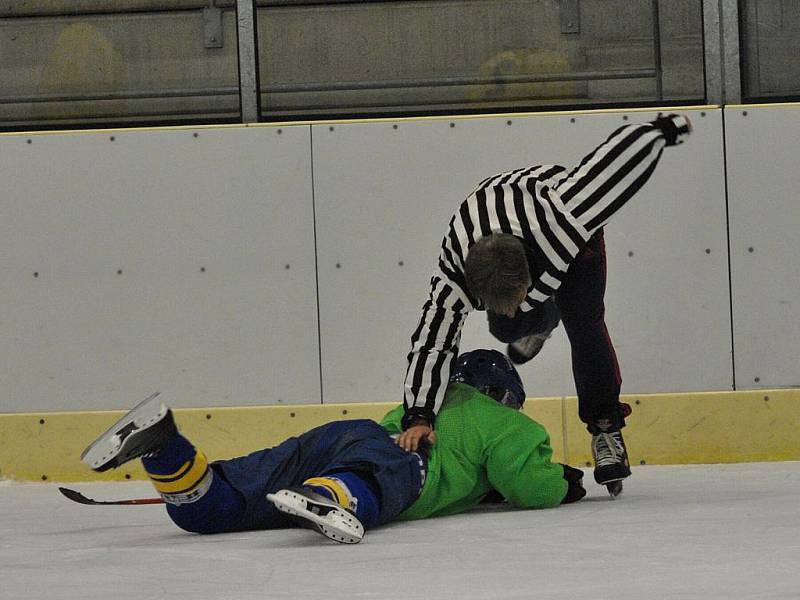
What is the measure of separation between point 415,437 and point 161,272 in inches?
58.1

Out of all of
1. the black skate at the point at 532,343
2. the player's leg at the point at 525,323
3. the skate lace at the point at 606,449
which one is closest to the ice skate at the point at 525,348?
the black skate at the point at 532,343

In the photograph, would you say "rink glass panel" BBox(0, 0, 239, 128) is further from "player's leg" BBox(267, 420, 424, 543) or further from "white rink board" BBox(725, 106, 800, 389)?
"player's leg" BBox(267, 420, 424, 543)

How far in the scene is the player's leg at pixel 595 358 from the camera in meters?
2.99

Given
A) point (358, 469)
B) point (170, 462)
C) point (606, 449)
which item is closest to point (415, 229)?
point (606, 449)

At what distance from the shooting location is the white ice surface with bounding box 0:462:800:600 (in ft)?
6.19

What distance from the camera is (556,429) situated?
3750mm

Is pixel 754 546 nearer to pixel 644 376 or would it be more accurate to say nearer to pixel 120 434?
pixel 120 434

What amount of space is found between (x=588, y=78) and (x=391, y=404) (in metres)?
1.18

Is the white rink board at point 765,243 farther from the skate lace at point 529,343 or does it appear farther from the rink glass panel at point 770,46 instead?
the skate lace at point 529,343

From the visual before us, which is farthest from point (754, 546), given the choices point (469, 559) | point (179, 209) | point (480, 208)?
point (179, 209)

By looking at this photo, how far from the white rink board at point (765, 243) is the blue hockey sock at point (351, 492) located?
1.70 meters

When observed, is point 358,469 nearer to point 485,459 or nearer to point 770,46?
point 485,459

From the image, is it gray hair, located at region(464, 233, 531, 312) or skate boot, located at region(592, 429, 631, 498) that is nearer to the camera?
gray hair, located at region(464, 233, 531, 312)

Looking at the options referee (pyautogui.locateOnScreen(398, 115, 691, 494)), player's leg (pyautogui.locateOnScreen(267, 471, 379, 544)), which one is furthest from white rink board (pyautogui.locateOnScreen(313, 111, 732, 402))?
player's leg (pyautogui.locateOnScreen(267, 471, 379, 544))
